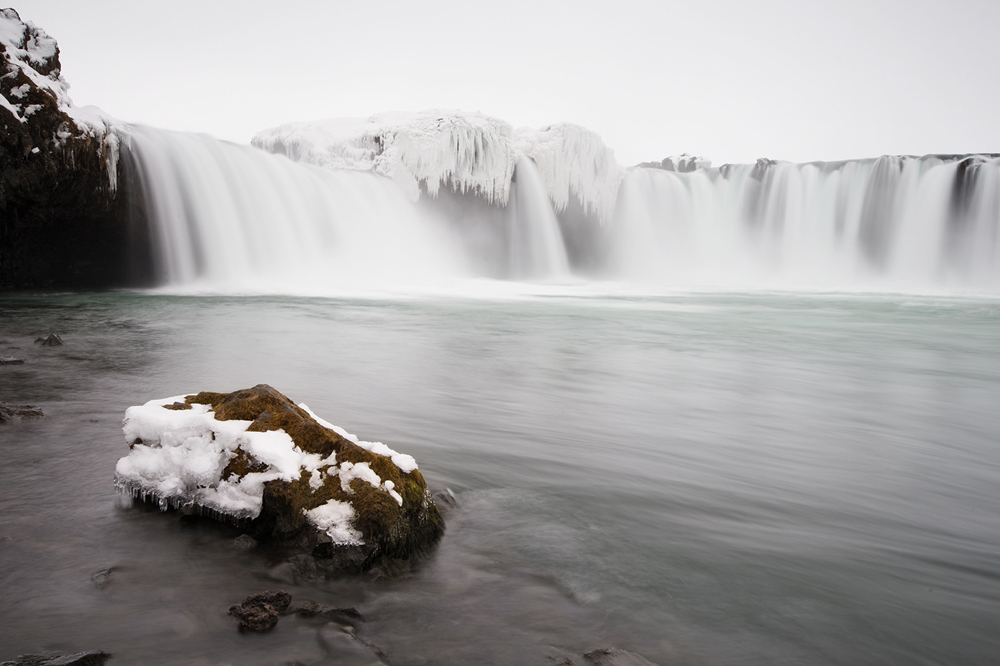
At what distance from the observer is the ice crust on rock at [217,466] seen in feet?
8.36

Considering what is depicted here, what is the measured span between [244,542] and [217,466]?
354mm

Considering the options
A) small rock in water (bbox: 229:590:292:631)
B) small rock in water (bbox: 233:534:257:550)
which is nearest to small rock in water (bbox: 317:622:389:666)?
small rock in water (bbox: 229:590:292:631)

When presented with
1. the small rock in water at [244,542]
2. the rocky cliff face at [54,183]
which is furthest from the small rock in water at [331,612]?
the rocky cliff face at [54,183]

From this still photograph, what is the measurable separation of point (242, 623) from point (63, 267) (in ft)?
49.2

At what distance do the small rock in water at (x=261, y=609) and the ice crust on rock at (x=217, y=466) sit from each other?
0.30m

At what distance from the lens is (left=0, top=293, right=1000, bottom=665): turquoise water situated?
2.15 meters

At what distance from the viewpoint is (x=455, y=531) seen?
284 cm

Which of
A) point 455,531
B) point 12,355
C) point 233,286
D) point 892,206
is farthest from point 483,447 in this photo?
point 892,206

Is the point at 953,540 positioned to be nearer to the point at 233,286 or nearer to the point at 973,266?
the point at 233,286

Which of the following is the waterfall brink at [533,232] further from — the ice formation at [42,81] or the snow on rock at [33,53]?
the snow on rock at [33,53]

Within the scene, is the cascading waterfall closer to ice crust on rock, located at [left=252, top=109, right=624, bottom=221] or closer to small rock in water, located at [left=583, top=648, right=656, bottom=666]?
ice crust on rock, located at [left=252, top=109, right=624, bottom=221]

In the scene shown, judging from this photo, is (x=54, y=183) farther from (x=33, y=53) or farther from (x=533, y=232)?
(x=533, y=232)

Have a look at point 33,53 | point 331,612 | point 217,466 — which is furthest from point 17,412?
point 33,53

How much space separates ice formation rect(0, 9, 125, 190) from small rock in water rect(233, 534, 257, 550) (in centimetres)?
1129
